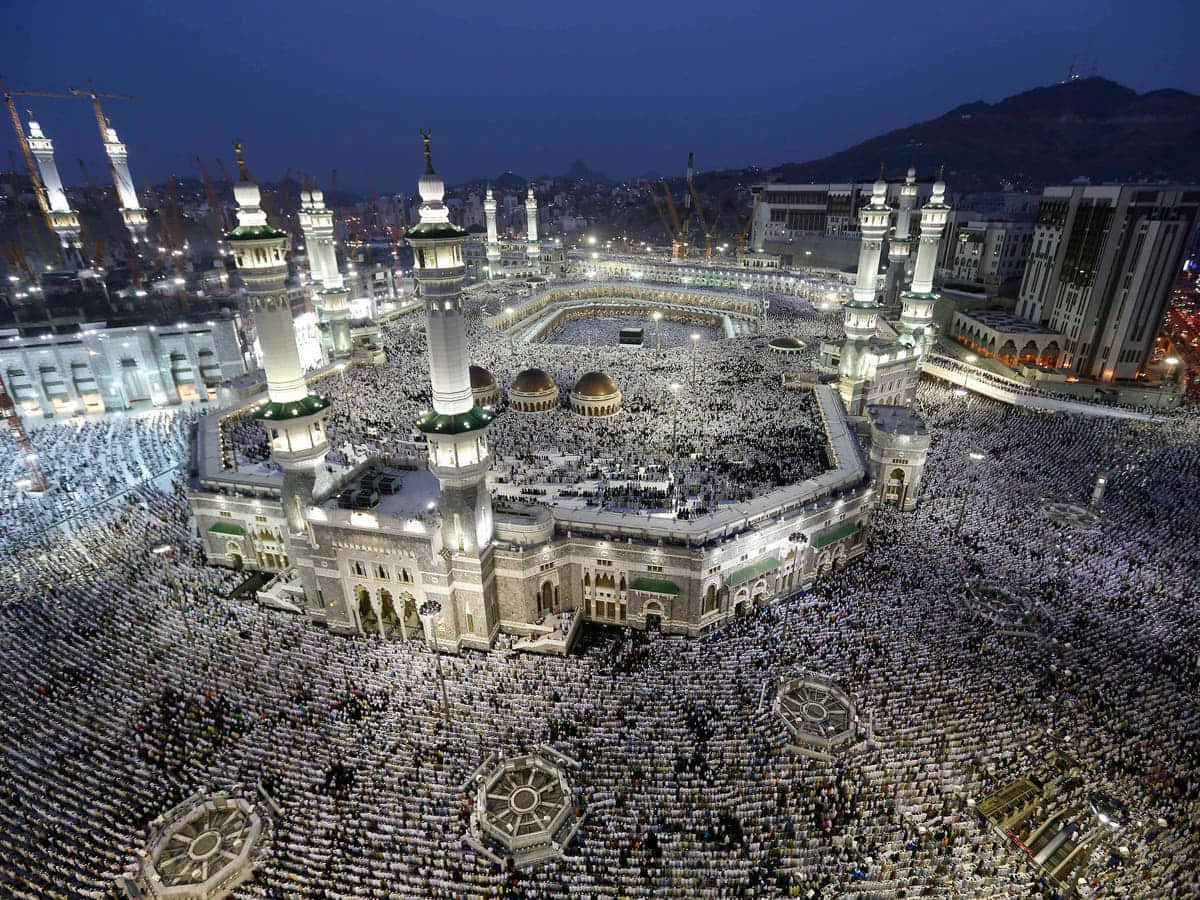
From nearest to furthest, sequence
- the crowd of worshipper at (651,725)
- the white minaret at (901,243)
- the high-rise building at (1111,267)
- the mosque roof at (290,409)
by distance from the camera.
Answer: the crowd of worshipper at (651,725)
the mosque roof at (290,409)
the high-rise building at (1111,267)
the white minaret at (901,243)

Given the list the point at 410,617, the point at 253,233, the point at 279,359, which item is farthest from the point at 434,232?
the point at 410,617

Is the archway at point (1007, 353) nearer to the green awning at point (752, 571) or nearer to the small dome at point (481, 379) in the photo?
the green awning at point (752, 571)

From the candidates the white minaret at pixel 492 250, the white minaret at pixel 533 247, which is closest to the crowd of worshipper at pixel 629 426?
the white minaret at pixel 492 250

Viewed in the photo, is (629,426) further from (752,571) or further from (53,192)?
(53,192)

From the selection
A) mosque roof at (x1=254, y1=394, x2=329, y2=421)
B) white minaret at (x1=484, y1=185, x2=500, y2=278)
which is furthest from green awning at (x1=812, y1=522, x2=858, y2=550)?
white minaret at (x1=484, y1=185, x2=500, y2=278)

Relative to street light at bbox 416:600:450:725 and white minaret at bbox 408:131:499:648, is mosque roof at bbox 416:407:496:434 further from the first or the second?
street light at bbox 416:600:450:725

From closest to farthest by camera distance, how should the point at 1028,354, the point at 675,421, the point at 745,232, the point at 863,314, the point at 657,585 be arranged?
1. the point at 657,585
2. the point at 675,421
3. the point at 863,314
4. the point at 1028,354
5. the point at 745,232

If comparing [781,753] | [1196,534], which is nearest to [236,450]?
[781,753]
